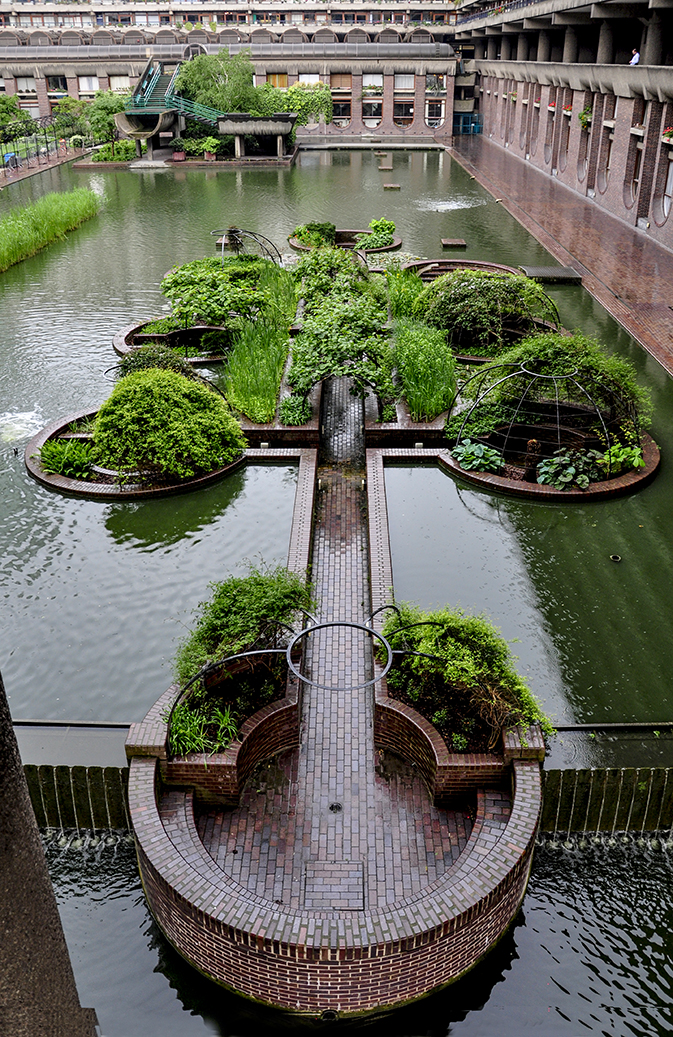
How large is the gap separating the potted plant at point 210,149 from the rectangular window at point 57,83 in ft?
60.7

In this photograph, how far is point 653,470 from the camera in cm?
1281

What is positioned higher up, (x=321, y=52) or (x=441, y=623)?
(x=321, y=52)

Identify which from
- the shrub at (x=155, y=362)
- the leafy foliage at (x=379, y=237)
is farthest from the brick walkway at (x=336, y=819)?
the leafy foliage at (x=379, y=237)

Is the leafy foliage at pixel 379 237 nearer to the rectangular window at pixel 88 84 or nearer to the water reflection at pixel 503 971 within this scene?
the water reflection at pixel 503 971

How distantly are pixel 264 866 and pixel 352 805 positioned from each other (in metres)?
0.95

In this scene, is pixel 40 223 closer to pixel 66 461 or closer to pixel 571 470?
pixel 66 461

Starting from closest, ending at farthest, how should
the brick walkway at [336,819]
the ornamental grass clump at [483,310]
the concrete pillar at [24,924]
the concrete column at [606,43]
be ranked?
1. the concrete pillar at [24,924]
2. the brick walkway at [336,819]
3. the ornamental grass clump at [483,310]
4. the concrete column at [606,43]

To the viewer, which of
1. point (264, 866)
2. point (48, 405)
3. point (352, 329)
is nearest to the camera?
point (264, 866)

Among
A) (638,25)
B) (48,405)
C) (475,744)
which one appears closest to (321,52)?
(638,25)

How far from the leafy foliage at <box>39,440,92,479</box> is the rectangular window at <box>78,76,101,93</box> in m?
51.8

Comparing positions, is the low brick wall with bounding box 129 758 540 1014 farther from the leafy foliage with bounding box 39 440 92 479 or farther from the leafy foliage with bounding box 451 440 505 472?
the leafy foliage with bounding box 39 440 92 479

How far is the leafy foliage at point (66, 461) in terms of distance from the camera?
1273 cm

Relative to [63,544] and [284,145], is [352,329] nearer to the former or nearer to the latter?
[63,544]

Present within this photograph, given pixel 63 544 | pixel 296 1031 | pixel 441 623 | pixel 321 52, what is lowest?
pixel 296 1031
